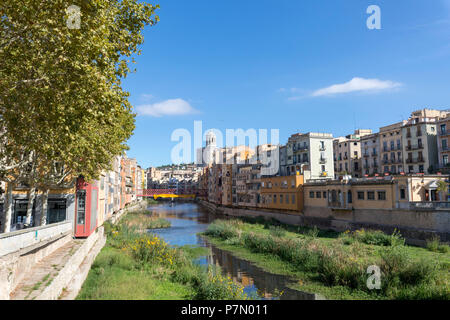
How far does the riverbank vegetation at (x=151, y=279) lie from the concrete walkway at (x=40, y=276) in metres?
1.69

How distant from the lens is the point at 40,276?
49.2ft

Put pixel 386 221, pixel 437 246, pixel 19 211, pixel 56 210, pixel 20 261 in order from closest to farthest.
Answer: pixel 20 261 → pixel 19 211 → pixel 437 246 → pixel 56 210 → pixel 386 221

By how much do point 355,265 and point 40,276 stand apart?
18651mm

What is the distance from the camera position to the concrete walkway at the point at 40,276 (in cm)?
1208

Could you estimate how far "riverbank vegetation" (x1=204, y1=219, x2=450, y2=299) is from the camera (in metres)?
19.2

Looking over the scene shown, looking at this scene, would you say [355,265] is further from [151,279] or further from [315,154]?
[315,154]

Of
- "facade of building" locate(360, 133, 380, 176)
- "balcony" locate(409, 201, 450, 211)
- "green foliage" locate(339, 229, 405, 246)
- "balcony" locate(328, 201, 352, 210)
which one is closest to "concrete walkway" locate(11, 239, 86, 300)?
"green foliage" locate(339, 229, 405, 246)

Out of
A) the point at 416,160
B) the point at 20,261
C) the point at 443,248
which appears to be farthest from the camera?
the point at 416,160

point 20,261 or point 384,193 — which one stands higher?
point 384,193

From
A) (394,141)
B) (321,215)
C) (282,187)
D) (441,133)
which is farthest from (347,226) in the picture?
(394,141)

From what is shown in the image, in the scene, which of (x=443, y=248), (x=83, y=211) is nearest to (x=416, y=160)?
(x=443, y=248)

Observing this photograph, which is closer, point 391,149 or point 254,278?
point 254,278

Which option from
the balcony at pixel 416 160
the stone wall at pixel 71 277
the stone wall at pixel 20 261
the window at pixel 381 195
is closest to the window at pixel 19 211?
the stone wall at pixel 20 261

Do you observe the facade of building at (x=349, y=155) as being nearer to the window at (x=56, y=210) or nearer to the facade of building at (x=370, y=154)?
the facade of building at (x=370, y=154)
